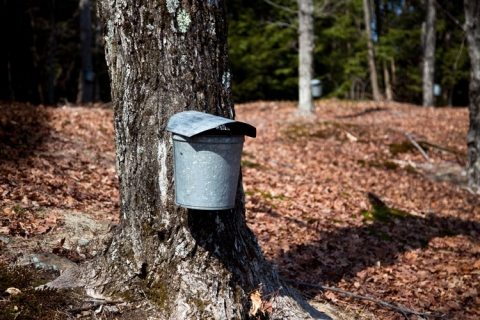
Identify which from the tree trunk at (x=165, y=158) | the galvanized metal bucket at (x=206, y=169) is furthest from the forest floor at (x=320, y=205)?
the galvanized metal bucket at (x=206, y=169)

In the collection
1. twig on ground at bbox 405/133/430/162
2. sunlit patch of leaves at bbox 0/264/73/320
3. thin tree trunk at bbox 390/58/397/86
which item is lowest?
twig on ground at bbox 405/133/430/162

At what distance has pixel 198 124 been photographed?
256 centimetres

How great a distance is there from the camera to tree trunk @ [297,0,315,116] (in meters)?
12.8

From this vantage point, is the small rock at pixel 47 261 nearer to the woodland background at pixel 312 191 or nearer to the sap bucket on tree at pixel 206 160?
the woodland background at pixel 312 191

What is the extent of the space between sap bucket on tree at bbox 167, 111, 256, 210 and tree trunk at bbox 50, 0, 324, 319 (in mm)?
276

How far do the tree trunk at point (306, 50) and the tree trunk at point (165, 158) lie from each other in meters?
10.1

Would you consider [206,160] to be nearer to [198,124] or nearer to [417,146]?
[198,124]

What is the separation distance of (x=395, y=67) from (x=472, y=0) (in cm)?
1971

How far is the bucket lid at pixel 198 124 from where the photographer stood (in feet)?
8.28

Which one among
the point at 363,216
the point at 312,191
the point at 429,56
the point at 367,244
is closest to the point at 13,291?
the point at 367,244

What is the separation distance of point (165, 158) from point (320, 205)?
4249 mm

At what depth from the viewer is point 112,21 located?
301 centimetres

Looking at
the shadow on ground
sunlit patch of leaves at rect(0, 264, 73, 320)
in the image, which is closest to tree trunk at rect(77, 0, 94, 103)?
the shadow on ground

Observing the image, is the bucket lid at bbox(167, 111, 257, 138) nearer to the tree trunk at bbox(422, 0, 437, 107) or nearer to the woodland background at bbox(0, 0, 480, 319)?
the woodland background at bbox(0, 0, 480, 319)
